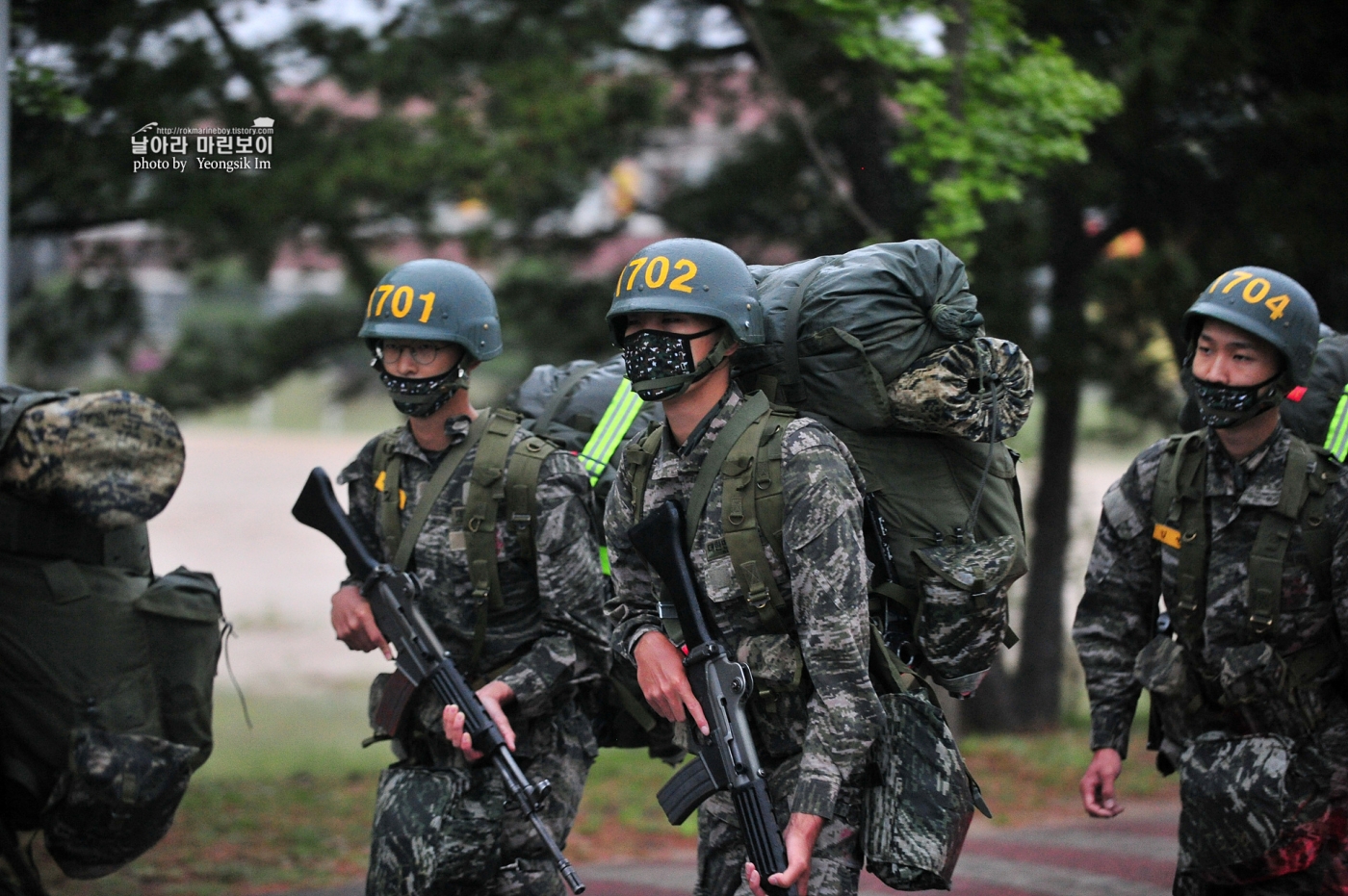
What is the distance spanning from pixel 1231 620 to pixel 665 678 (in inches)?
66.7

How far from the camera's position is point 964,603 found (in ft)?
11.8

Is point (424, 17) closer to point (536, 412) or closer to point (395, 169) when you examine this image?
point (395, 169)

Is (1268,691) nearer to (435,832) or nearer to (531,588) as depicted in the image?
(531,588)

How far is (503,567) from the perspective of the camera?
437 cm

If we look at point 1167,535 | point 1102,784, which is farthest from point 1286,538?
point 1102,784

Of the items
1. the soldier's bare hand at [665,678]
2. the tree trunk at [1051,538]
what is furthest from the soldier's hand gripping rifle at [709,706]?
the tree trunk at [1051,538]

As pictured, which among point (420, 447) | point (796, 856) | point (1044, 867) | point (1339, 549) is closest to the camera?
point (796, 856)

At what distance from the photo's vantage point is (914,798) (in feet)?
11.2

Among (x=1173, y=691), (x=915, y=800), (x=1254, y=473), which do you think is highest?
(x=1254, y=473)

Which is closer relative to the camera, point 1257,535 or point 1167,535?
point 1257,535

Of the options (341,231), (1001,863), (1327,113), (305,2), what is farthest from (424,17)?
(1001,863)

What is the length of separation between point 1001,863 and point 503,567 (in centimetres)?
394

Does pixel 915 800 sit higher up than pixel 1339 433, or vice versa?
pixel 1339 433

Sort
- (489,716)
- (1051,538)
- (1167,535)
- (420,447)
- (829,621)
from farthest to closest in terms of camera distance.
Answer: (1051,538) < (420,447) < (1167,535) < (489,716) < (829,621)
